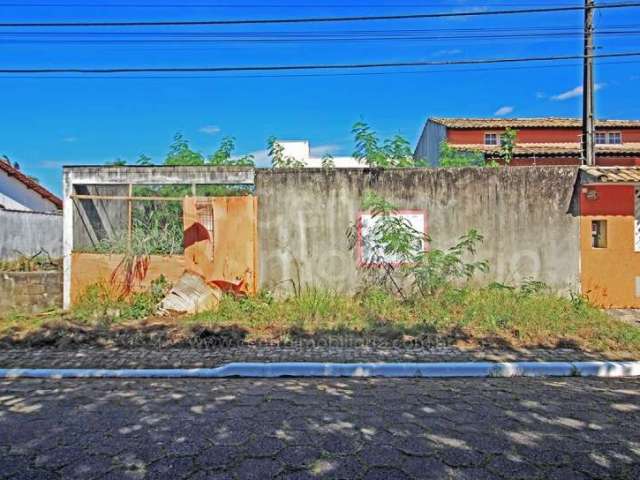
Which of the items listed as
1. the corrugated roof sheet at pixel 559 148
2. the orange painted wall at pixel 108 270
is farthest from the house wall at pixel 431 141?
the orange painted wall at pixel 108 270

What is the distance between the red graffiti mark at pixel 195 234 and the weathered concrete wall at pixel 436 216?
39.2 inches

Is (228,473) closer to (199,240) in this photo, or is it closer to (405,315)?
(405,315)

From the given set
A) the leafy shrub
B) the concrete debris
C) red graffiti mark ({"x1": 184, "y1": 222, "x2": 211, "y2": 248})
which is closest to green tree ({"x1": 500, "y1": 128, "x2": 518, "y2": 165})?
the leafy shrub

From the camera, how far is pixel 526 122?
27.4 metres

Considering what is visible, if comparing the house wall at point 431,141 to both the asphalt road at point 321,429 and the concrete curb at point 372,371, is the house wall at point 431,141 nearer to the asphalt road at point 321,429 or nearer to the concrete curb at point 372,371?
the concrete curb at point 372,371

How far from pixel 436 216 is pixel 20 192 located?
16.9 metres

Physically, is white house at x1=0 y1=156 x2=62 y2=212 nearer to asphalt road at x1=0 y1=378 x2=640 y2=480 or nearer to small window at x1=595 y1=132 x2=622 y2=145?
asphalt road at x1=0 y1=378 x2=640 y2=480

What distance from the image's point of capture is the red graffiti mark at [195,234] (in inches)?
331

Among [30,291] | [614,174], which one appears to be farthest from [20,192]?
[614,174]

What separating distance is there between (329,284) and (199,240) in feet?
8.05

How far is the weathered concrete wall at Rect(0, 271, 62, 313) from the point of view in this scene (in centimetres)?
802

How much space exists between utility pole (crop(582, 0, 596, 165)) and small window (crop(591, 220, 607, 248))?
2.32 metres

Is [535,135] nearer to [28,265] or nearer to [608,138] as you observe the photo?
[608,138]

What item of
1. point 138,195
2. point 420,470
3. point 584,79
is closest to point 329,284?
point 138,195
